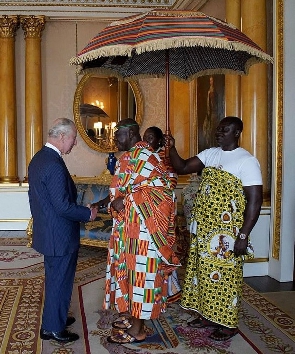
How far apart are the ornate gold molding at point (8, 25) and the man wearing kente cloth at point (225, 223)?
618cm

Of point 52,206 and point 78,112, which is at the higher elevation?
point 78,112

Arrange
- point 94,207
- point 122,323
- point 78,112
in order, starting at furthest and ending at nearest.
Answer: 1. point 78,112
2. point 122,323
3. point 94,207

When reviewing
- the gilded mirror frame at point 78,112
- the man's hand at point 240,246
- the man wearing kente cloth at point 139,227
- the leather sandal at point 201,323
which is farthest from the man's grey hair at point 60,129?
the gilded mirror frame at point 78,112

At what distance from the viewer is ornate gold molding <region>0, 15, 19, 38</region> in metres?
8.66

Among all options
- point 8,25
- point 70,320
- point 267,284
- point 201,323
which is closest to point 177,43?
point 201,323

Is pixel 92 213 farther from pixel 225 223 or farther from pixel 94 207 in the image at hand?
pixel 225 223

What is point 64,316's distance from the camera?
3504 mm

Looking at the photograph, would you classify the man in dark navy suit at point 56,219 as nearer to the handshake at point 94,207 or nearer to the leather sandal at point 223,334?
the handshake at point 94,207

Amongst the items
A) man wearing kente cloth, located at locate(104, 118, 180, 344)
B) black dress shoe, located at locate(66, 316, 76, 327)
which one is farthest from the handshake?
black dress shoe, located at locate(66, 316, 76, 327)

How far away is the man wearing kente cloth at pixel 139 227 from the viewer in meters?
3.34

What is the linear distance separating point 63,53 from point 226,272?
6.74 meters

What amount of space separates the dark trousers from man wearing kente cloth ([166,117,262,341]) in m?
0.99

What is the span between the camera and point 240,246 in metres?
3.42

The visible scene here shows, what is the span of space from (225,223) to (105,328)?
1.29m
